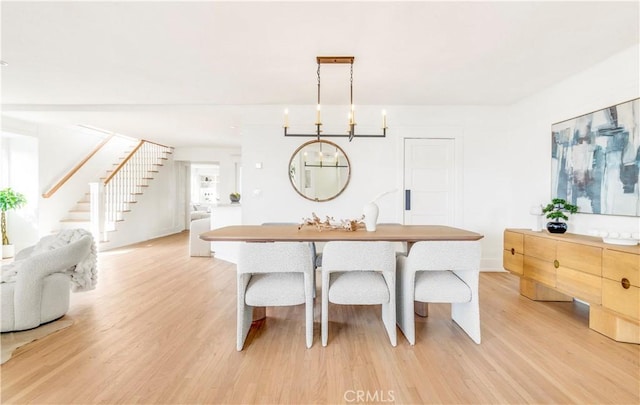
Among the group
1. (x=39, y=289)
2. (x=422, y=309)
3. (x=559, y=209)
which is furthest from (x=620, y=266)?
(x=39, y=289)

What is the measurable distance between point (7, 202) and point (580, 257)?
24.9 feet

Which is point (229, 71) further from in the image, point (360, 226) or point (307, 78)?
point (360, 226)

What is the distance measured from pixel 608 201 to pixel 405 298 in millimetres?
2240

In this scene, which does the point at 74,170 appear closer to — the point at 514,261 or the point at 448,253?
the point at 448,253

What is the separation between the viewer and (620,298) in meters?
2.16

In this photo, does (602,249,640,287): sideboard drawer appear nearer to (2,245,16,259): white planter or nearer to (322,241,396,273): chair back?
(322,241,396,273): chair back

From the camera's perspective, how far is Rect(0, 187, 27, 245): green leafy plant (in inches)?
179

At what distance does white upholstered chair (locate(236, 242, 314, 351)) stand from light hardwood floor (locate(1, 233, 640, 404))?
12.7 inches

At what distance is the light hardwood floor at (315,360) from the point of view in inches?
64.1

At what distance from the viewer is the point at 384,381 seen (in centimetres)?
174

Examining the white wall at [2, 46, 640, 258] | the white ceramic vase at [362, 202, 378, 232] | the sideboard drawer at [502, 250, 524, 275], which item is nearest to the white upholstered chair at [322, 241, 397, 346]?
the white ceramic vase at [362, 202, 378, 232]

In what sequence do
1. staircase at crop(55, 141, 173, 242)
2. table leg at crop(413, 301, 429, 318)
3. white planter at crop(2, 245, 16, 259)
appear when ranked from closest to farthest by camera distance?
table leg at crop(413, 301, 429, 318), white planter at crop(2, 245, 16, 259), staircase at crop(55, 141, 173, 242)

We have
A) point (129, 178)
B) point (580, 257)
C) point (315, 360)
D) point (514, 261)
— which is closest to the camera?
point (315, 360)

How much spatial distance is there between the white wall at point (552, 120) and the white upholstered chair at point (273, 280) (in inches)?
114
